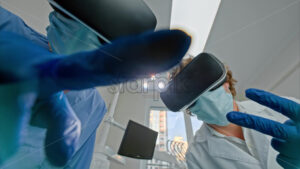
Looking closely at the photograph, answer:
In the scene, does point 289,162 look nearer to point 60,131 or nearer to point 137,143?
point 60,131

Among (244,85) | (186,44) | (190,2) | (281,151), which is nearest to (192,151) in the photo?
(281,151)

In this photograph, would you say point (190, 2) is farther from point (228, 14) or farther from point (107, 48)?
point (107, 48)

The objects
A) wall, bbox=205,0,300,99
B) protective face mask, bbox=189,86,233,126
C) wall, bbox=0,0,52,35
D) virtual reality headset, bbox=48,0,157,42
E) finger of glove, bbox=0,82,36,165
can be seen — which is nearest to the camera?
finger of glove, bbox=0,82,36,165

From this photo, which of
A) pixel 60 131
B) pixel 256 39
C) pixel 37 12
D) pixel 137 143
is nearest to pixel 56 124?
pixel 60 131

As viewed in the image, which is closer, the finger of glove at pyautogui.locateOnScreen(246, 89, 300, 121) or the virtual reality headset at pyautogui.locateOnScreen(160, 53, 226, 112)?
the finger of glove at pyautogui.locateOnScreen(246, 89, 300, 121)

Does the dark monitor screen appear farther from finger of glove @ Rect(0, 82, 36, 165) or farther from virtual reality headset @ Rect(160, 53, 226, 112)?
finger of glove @ Rect(0, 82, 36, 165)

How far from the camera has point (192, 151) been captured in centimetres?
79

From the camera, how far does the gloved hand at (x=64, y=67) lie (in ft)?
0.31

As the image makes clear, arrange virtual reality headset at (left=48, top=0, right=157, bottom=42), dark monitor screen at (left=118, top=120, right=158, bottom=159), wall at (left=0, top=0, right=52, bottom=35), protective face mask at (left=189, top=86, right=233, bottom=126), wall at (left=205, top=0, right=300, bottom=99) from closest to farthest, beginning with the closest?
virtual reality headset at (left=48, top=0, right=157, bottom=42)
wall at (left=0, top=0, right=52, bottom=35)
protective face mask at (left=189, top=86, right=233, bottom=126)
dark monitor screen at (left=118, top=120, right=158, bottom=159)
wall at (left=205, top=0, right=300, bottom=99)

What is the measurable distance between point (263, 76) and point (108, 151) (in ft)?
6.47

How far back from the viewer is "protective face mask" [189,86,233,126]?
0.55 meters

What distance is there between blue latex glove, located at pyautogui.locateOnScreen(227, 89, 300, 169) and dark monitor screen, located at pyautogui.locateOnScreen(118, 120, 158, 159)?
29.6 inches

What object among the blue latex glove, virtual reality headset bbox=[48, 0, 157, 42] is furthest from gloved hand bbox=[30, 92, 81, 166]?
the blue latex glove

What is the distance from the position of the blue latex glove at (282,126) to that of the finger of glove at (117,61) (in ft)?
1.03
